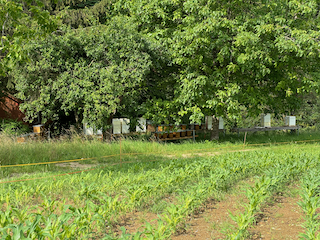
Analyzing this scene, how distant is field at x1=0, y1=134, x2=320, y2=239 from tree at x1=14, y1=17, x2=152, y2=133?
3.02 meters

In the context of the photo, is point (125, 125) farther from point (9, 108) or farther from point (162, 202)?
point (162, 202)

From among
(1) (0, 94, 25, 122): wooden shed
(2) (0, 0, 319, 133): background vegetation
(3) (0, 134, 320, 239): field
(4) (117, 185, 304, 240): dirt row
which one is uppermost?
(2) (0, 0, 319, 133): background vegetation

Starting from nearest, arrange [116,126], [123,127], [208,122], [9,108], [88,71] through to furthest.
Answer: [88,71], [116,126], [123,127], [208,122], [9,108]

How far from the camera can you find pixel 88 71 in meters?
13.0

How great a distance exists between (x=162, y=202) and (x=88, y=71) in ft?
27.5

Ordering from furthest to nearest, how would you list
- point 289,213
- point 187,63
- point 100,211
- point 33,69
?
point 187,63 → point 33,69 → point 289,213 → point 100,211

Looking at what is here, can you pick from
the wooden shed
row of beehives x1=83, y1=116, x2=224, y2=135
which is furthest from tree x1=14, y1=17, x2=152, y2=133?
the wooden shed

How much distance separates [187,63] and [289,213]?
30.4 feet

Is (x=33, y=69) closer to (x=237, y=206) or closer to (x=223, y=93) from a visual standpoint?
(x=223, y=93)

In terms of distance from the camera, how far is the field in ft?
14.2

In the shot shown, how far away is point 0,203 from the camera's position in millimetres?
5484

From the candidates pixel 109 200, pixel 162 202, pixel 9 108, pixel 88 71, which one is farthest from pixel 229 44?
pixel 9 108

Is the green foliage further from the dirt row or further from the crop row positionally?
the dirt row

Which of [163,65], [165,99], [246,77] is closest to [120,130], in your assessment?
[165,99]
